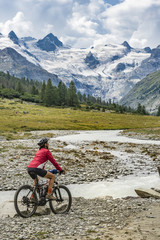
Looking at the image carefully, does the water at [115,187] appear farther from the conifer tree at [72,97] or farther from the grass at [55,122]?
the conifer tree at [72,97]

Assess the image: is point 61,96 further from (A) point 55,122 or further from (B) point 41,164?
(B) point 41,164

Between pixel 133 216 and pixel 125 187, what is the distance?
7115 mm

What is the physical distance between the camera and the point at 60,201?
1221 centimetres

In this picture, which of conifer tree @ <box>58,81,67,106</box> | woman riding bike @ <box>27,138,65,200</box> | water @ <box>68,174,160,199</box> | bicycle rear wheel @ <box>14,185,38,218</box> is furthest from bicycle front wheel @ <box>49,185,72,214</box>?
conifer tree @ <box>58,81,67,106</box>

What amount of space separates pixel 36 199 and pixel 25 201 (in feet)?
1.84

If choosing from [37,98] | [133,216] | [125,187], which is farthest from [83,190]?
[37,98]

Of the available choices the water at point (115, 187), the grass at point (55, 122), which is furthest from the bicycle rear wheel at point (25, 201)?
the grass at point (55, 122)

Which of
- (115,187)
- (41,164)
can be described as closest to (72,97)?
(115,187)

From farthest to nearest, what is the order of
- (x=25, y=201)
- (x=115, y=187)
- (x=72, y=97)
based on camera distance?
1. (x=72, y=97)
2. (x=115, y=187)
3. (x=25, y=201)

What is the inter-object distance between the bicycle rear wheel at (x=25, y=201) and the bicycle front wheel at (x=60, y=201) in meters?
0.99

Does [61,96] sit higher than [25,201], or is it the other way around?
[61,96]

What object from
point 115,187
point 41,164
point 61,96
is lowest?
point 115,187

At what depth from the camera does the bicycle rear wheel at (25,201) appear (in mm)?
11234

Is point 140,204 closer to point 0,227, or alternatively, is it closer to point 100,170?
point 0,227
